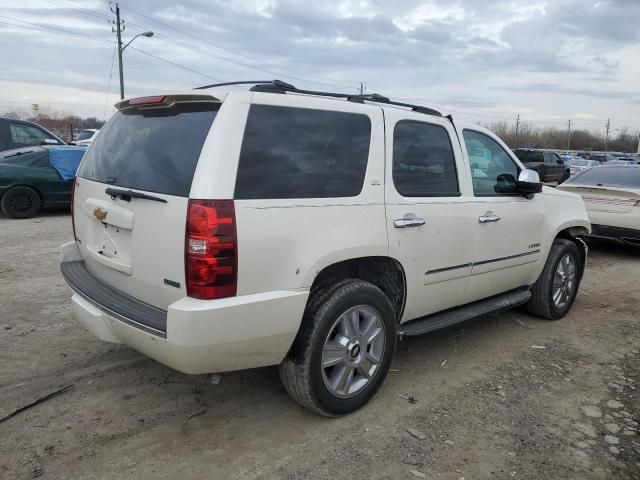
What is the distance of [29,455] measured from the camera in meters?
2.73

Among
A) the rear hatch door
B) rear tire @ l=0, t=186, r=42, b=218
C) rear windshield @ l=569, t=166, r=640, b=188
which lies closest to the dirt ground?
the rear hatch door

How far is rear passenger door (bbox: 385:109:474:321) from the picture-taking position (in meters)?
3.38

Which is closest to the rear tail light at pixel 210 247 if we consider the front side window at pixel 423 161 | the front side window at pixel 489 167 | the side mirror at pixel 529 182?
the front side window at pixel 423 161

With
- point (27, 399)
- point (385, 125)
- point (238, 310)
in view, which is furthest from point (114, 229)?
point (385, 125)

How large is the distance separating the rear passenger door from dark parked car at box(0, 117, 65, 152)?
11554 millimetres

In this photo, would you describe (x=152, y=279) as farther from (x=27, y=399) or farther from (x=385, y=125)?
(x=385, y=125)

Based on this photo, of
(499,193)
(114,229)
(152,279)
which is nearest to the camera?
(152,279)

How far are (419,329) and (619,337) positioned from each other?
245 cm

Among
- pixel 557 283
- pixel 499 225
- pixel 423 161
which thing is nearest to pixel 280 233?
pixel 423 161

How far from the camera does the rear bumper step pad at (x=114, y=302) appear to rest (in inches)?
107

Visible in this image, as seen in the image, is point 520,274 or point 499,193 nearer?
point 499,193

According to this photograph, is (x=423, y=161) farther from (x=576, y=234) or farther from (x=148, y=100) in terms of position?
(x=576, y=234)

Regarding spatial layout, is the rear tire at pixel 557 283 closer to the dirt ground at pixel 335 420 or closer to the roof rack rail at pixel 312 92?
the dirt ground at pixel 335 420

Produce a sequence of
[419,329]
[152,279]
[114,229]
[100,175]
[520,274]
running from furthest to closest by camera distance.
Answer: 1. [520,274]
2. [419,329]
3. [100,175]
4. [114,229]
5. [152,279]
